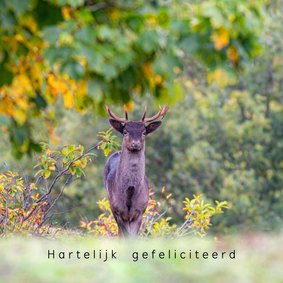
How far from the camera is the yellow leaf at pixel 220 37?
6789 millimetres

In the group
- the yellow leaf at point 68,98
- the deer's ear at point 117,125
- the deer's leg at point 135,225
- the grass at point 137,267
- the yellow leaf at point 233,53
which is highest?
the deer's ear at point 117,125

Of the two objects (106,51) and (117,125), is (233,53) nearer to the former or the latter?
(106,51)

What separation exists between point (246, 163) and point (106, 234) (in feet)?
51.7

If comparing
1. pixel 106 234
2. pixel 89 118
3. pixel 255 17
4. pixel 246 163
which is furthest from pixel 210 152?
pixel 255 17

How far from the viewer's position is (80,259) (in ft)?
28.1

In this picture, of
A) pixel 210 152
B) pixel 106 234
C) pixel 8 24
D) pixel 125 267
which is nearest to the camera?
pixel 8 24

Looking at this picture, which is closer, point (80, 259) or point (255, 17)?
point (255, 17)

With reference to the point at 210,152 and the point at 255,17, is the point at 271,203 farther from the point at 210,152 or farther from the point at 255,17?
the point at 255,17

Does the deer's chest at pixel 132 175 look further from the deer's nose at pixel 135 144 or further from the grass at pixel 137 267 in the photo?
the grass at pixel 137 267

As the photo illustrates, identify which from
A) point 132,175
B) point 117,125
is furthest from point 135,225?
point 117,125

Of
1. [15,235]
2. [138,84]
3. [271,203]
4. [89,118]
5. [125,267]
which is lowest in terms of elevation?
[125,267]

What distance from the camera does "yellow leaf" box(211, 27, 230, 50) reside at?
6789mm

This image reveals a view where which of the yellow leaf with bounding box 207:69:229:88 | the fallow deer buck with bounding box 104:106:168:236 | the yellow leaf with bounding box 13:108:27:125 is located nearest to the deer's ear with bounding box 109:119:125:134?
the fallow deer buck with bounding box 104:106:168:236

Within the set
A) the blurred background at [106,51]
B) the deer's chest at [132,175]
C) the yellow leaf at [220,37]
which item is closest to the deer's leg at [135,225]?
the deer's chest at [132,175]
